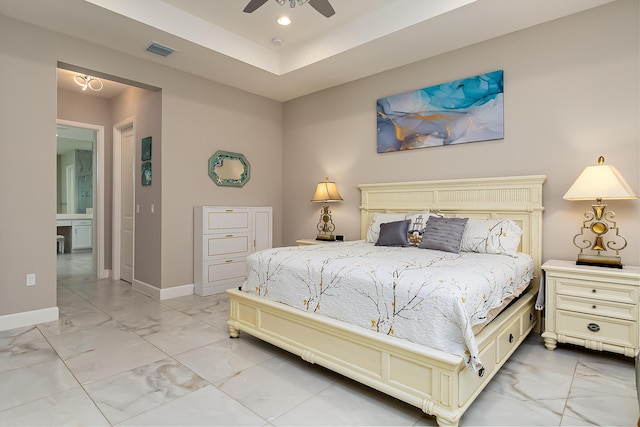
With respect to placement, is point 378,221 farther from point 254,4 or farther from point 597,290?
point 254,4

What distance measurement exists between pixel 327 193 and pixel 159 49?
2.51 m

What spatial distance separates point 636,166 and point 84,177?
1033 centimetres

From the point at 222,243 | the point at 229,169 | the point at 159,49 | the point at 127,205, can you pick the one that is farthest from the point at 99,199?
the point at 159,49

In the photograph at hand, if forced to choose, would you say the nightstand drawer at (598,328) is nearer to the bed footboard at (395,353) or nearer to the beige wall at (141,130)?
the bed footboard at (395,353)

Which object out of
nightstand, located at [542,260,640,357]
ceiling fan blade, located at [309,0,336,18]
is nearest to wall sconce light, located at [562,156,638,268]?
nightstand, located at [542,260,640,357]

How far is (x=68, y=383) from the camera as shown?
224cm

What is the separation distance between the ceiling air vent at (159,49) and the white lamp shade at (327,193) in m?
2.33

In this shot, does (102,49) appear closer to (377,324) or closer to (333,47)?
(333,47)

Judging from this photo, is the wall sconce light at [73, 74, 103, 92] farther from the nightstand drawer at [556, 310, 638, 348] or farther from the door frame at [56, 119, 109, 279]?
the nightstand drawer at [556, 310, 638, 348]

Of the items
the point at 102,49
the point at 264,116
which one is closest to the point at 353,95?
the point at 264,116

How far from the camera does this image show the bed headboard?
10.6 ft

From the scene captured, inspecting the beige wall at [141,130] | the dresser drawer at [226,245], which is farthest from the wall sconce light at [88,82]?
the dresser drawer at [226,245]

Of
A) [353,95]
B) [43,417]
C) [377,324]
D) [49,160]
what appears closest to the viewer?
[43,417]

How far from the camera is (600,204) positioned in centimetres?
294
